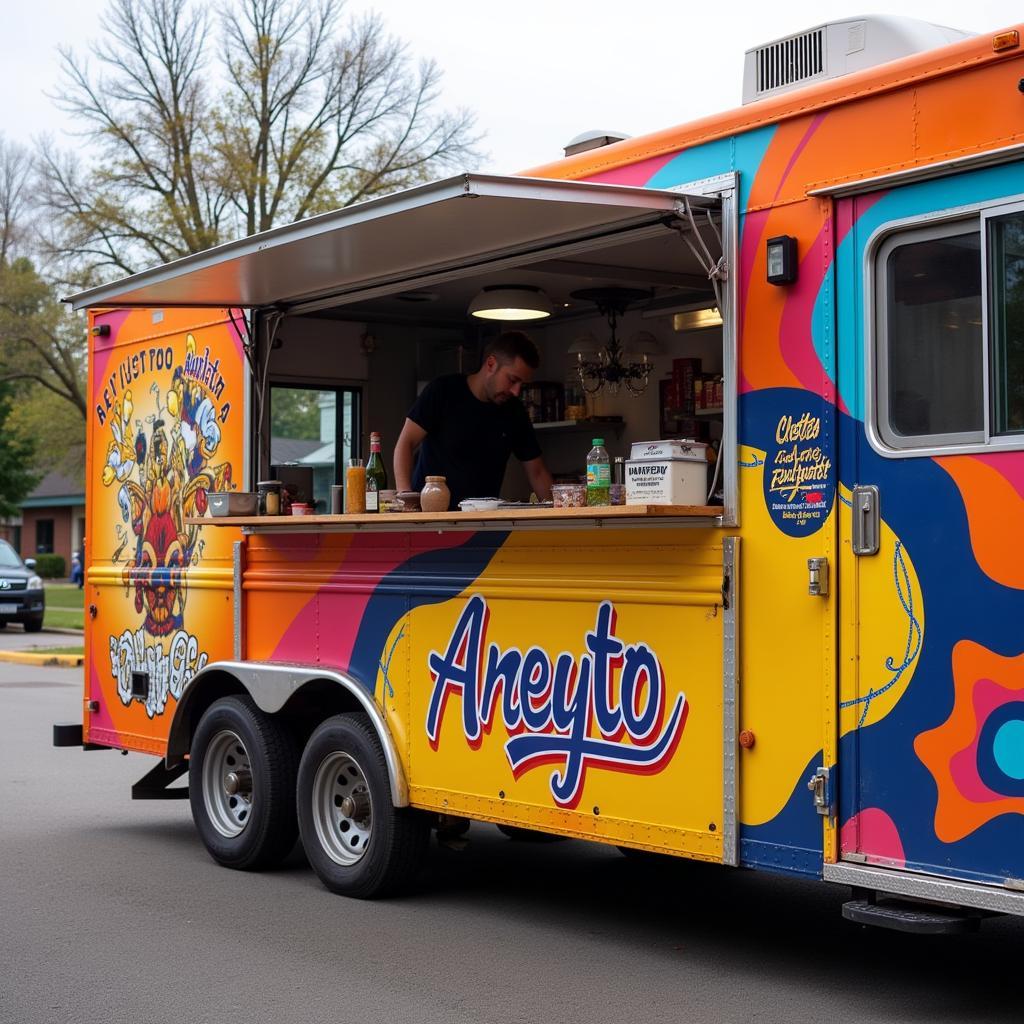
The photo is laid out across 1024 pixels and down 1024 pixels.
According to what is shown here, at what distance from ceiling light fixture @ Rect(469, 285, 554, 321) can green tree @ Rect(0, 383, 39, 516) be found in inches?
1594

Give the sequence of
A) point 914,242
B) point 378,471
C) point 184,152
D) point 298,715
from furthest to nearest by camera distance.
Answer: point 184,152, point 378,471, point 298,715, point 914,242

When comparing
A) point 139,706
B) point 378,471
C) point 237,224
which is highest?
point 237,224

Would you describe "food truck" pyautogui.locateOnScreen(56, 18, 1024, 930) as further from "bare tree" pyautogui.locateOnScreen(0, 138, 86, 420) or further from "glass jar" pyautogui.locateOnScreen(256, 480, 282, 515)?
"bare tree" pyautogui.locateOnScreen(0, 138, 86, 420)

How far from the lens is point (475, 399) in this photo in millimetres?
7883

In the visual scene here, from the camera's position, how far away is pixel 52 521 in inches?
2366

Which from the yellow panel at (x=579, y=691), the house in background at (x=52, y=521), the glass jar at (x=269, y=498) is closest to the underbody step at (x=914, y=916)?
the yellow panel at (x=579, y=691)

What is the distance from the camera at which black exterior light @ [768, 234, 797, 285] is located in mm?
5418

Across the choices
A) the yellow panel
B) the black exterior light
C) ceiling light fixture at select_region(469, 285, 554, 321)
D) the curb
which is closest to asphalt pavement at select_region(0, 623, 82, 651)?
the curb

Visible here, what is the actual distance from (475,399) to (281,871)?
258 centimetres

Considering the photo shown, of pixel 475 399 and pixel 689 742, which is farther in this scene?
pixel 475 399

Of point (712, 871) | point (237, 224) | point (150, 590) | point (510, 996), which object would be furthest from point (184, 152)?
point (510, 996)

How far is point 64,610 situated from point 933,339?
97.2ft

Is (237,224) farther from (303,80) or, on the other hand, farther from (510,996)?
(510,996)

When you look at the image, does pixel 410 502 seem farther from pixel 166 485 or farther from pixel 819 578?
pixel 819 578
